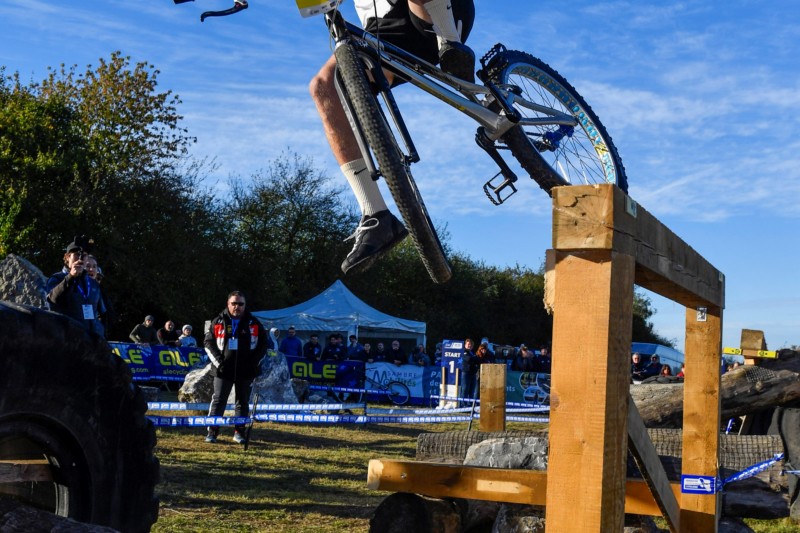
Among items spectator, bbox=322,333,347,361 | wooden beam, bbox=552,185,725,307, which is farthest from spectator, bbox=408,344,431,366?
wooden beam, bbox=552,185,725,307

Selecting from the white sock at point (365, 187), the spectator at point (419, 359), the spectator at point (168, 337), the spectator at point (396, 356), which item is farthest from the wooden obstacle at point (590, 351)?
the spectator at point (419, 359)

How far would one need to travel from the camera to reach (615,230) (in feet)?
7.01

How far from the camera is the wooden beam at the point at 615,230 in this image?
2.13m

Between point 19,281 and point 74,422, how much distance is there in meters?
12.1

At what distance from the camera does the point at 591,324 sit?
6.90ft

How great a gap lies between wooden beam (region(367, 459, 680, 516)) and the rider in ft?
3.24

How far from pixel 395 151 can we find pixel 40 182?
2894 centimetres

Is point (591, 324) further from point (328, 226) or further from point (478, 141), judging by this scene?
point (328, 226)

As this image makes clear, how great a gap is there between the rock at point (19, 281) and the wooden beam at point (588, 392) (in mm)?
12369

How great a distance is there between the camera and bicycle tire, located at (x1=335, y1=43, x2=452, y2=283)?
3.77m

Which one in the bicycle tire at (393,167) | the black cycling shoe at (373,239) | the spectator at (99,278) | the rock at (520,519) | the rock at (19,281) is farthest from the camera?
the rock at (19,281)

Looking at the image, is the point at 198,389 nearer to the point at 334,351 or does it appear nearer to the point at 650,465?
the point at 334,351

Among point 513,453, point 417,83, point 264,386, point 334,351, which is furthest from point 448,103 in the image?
point 334,351

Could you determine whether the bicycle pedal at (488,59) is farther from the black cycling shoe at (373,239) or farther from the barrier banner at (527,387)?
the barrier banner at (527,387)
